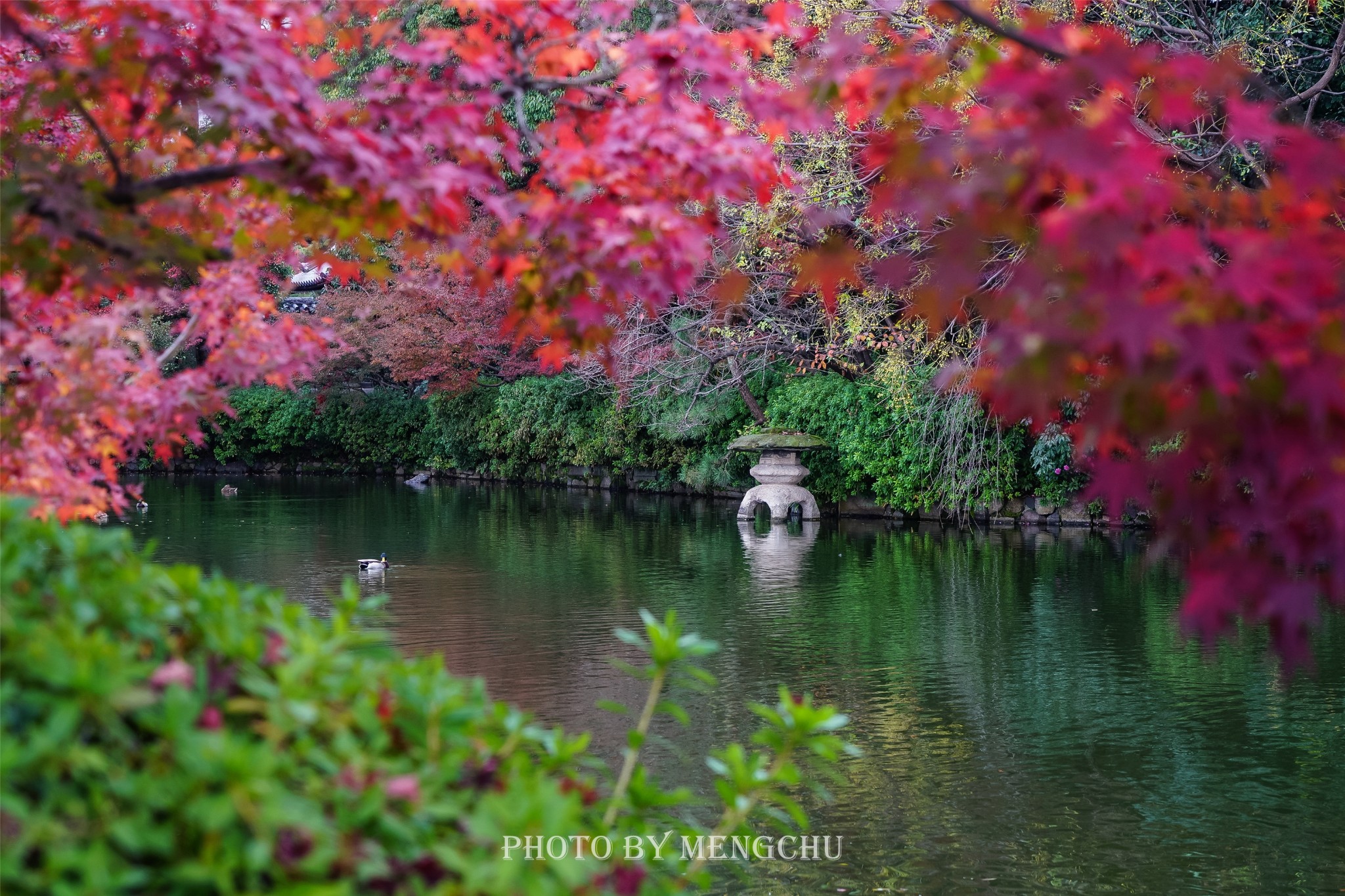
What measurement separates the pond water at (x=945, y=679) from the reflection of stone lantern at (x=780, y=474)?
1.49 meters

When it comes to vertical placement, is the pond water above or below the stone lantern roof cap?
below

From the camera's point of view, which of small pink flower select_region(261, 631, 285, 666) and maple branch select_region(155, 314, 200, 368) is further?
maple branch select_region(155, 314, 200, 368)

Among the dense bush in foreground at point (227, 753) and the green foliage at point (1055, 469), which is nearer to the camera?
the dense bush in foreground at point (227, 753)

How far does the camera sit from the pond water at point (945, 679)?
5.17 metres

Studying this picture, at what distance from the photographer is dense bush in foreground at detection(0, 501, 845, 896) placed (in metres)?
1.52

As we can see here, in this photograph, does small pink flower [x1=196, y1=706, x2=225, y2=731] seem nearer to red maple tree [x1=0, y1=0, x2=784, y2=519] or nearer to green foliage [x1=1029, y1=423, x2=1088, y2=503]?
red maple tree [x1=0, y1=0, x2=784, y2=519]

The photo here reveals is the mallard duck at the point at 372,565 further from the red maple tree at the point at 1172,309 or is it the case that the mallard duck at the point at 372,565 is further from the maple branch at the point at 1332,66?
the red maple tree at the point at 1172,309

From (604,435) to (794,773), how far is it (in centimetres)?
2107

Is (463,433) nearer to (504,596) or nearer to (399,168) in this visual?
(504,596)

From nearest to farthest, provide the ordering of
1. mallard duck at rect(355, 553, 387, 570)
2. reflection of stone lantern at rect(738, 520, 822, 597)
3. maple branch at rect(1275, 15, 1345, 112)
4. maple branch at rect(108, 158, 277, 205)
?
maple branch at rect(108, 158, 277, 205) → maple branch at rect(1275, 15, 1345, 112) → reflection of stone lantern at rect(738, 520, 822, 597) → mallard duck at rect(355, 553, 387, 570)

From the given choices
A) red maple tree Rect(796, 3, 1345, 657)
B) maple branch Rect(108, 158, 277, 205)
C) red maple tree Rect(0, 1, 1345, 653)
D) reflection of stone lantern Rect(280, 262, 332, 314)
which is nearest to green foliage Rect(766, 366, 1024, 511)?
red maple tree Rect(0, 1, 1345, 653)

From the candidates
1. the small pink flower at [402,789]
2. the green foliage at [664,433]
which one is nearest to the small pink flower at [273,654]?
the small pink flower at [402,789]

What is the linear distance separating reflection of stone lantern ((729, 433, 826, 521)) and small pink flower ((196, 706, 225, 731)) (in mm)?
16670

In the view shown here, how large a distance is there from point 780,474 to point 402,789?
16.9 metres
